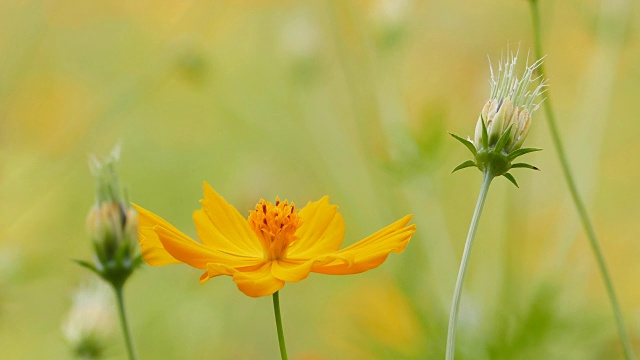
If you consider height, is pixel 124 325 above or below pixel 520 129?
below

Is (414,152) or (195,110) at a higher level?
(195,110)

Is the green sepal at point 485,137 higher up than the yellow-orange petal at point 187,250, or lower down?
higher up

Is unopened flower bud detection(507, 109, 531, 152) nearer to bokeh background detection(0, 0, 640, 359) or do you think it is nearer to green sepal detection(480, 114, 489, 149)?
green sepal detection(480, 114, 489, 149)

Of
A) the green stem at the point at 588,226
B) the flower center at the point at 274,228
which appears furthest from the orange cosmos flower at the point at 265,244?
the green stem at the point at 588,226

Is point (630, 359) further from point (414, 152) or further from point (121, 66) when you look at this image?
point (121, 66)

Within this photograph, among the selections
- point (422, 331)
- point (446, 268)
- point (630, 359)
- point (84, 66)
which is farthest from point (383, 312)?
point (84, 66)

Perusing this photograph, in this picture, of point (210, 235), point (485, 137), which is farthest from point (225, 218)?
point (485, 137)

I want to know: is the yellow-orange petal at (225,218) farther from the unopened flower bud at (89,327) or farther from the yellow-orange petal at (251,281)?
the unopened flower bud at (89,327)

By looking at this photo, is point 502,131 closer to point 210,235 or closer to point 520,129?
point 520,129
